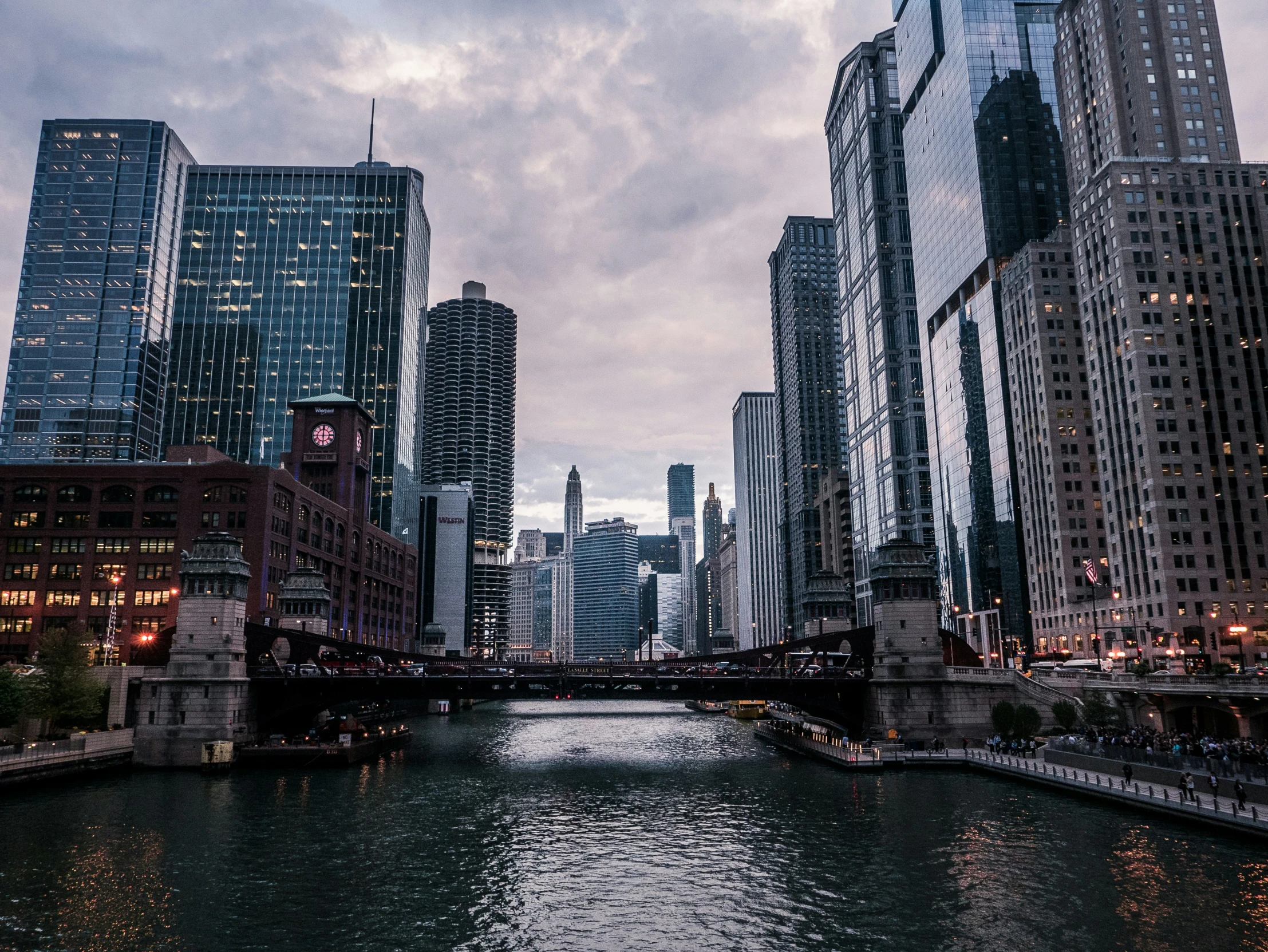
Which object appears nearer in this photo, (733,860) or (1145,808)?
(733,860)

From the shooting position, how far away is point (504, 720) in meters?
154

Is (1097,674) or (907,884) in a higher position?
(1097,674)

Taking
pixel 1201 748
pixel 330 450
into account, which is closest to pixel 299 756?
pixel 1201 748

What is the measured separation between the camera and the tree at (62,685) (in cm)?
6994

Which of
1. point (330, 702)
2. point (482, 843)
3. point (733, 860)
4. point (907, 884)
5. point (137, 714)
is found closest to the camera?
point (907, 884)

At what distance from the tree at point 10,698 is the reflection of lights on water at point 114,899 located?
1036 inches

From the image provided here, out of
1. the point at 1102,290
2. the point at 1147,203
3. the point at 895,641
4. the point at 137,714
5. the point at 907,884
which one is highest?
the point at 1147,203

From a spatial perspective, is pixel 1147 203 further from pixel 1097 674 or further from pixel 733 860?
pixel 733 860

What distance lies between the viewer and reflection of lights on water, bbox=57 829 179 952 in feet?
104

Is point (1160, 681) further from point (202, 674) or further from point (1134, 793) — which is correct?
point (202, 674)

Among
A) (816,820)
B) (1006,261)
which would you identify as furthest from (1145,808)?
(1006,261)

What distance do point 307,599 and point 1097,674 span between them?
8713 centimetres

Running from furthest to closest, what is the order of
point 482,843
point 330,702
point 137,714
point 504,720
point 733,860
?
point 504,720
point 330,702
point 137,714
point 482,843
point 733,860

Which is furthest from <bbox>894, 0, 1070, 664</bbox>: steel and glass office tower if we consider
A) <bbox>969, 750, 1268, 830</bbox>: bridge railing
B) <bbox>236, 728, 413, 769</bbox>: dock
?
<bbox>236, 728, 413, 769</bbox>: dock
